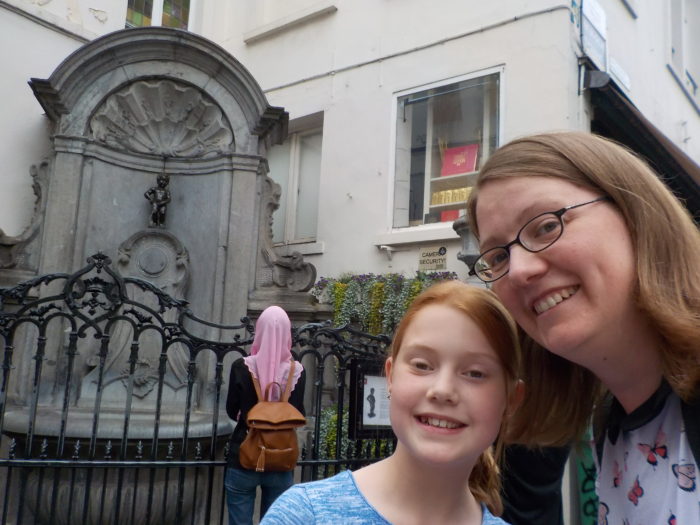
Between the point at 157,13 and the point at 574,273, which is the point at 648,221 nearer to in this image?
the point at 574,273

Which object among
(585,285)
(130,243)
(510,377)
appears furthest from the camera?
(130,243)

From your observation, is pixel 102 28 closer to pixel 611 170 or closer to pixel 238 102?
pixel 238 102

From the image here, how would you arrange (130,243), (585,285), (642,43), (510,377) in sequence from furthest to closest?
(642,43), (130,243), (510,377), (585,285)

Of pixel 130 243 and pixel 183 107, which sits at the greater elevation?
pixel 183 107

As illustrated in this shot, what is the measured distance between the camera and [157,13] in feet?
31.1

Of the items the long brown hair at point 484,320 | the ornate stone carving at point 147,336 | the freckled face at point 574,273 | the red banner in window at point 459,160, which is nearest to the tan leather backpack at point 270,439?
the ornate stone carving at point 147,336

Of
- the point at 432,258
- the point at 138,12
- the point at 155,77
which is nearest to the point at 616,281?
the point at 432,258

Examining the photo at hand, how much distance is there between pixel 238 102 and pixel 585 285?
6671 millimetres

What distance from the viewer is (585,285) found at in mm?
1172

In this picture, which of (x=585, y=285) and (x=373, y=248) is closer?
(x=585, y=285)

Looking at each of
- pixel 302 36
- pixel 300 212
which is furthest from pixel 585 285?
pixel 302 36

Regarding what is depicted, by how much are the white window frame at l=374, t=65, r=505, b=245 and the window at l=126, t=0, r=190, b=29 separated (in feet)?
12.8

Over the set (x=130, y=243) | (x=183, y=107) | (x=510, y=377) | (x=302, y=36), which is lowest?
(x=510, y=377)

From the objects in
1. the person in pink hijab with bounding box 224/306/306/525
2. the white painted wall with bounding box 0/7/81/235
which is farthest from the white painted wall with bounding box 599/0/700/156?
the white painted wall with bounding box 0/7/81/235
